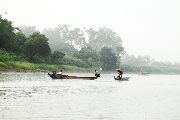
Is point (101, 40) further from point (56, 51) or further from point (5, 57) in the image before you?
point (5, 57)

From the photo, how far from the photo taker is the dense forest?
91500mm

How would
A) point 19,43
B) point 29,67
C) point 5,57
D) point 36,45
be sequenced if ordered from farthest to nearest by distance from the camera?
point 19,43 → point 36,45 → point 29,67 → point 5,57

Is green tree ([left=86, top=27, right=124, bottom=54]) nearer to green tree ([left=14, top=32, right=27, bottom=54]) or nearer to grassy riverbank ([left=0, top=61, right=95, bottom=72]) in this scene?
grassy riverbank ([left=0, top=61, right=95, bottom=72])

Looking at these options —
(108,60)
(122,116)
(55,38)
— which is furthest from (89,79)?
(55,38)

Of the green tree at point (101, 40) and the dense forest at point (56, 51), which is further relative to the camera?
the green tree at point (101, 40)

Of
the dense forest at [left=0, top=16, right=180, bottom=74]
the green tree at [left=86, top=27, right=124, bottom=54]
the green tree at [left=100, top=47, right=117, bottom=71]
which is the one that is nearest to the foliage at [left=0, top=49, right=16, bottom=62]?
the dense forest at [left=0, top=16, right=180, bottom=74]

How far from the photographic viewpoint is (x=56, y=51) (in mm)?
107688

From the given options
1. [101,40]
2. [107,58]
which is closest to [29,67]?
[107,58]

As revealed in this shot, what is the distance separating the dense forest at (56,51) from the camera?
91.5 m

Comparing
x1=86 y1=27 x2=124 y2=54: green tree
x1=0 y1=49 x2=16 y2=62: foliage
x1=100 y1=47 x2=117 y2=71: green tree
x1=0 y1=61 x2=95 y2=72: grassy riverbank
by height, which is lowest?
x1=0 y1=61 x2=95 y2=72: grassy riverbank

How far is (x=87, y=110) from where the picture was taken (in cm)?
2544

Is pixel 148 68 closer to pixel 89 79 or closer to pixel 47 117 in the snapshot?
pixel 89 79

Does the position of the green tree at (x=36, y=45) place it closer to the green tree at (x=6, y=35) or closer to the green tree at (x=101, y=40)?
the green tree at (x=6, y=35)

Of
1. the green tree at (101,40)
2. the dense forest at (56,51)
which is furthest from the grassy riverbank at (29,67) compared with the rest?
the green tree at (101,40)
